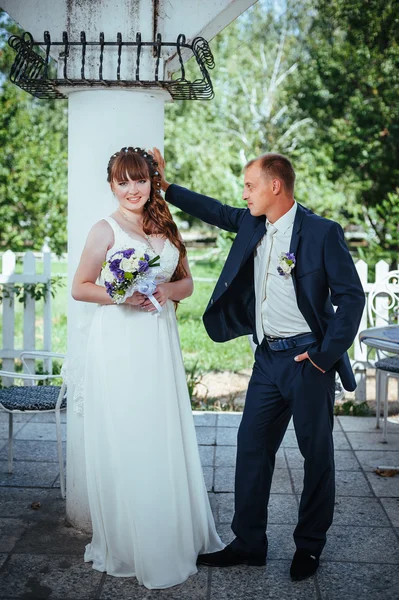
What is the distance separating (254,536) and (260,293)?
4.02ft

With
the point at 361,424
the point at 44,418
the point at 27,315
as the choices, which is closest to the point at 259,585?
the point at 361,424

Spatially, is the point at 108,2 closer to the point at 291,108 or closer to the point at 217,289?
the point at 217,289

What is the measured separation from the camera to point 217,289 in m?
3.82

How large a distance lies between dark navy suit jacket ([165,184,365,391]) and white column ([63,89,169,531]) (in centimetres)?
77

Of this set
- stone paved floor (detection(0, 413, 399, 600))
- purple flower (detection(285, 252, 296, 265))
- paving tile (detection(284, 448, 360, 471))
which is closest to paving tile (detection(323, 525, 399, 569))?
stone paved floor (detection(0, 413, 399, 600))

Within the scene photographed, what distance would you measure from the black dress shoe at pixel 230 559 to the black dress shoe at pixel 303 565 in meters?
0.19

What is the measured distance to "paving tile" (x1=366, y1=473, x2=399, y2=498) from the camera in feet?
15.8

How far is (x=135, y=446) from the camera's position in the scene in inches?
142

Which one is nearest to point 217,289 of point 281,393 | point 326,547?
point 281,393

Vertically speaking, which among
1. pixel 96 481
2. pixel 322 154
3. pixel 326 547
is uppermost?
pixel 322 154

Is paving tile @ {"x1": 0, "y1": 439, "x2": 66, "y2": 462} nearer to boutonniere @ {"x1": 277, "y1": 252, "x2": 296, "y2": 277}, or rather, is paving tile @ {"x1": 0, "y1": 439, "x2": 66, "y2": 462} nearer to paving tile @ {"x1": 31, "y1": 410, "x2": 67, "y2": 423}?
paving tile @ {"x1": 31, "y1": 410, "x2": 67, "y2": 423}

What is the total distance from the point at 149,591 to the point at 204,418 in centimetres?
313

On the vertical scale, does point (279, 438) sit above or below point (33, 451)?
above

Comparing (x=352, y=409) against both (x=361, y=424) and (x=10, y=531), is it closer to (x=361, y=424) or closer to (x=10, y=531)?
(x=361, y=424)
